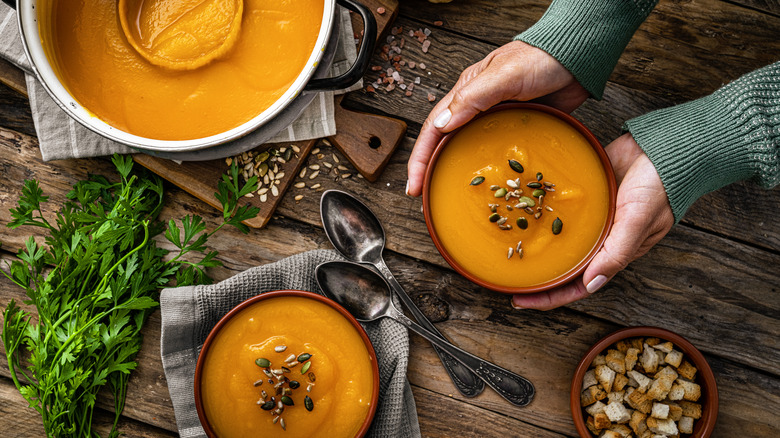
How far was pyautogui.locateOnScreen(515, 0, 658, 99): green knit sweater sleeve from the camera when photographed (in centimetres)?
148

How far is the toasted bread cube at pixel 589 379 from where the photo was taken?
5.41 ft

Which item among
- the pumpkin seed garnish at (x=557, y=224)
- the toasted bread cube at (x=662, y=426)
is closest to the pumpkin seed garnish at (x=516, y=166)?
the pumpkin seed garnish at (x=557, y=224)

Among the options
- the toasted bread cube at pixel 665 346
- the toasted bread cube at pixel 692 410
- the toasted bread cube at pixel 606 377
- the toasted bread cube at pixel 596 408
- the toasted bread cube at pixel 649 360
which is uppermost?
the toasted bread cube at pixel 665 346

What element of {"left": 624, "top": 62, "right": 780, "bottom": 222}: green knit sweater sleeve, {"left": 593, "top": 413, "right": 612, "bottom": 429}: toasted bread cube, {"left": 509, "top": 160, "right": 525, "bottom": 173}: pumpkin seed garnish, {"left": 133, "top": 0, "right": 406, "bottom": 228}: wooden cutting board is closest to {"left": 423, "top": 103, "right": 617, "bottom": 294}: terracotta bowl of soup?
{"left": 509, "top": 160, "right": 525, "bottom": 173}: pumpkin seed garnish

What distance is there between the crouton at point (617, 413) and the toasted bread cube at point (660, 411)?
0.26ft

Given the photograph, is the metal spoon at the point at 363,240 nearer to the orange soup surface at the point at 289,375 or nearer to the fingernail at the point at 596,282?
the orange soup surface at the point at 289,375

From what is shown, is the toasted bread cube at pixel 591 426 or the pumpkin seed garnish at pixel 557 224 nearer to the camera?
the pumpkin seed garnish at pixel 557 224

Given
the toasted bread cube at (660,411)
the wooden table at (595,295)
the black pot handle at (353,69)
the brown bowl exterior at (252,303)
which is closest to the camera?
the black pot handle at (353,69)

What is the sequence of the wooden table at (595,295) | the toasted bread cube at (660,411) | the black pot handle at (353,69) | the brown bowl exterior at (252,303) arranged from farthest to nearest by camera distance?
the wooden table at (595,295) → the toasted bread cube at (660,411) → the brown bowl exterior at (252,303) → the black pot handle at (353,69)

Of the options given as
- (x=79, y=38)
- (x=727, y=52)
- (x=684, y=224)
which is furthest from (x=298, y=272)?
(x=727, y=52)

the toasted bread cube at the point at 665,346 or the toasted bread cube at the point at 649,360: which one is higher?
the toasted bread cube at the point at 665,346

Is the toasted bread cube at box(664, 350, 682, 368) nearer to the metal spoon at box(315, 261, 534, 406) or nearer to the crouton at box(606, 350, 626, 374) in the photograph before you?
the crouton at box(606, 350, 626, 374)

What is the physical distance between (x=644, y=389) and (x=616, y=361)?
0.39 feet

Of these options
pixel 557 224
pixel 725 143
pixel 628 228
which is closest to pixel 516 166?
pixel 557 224
